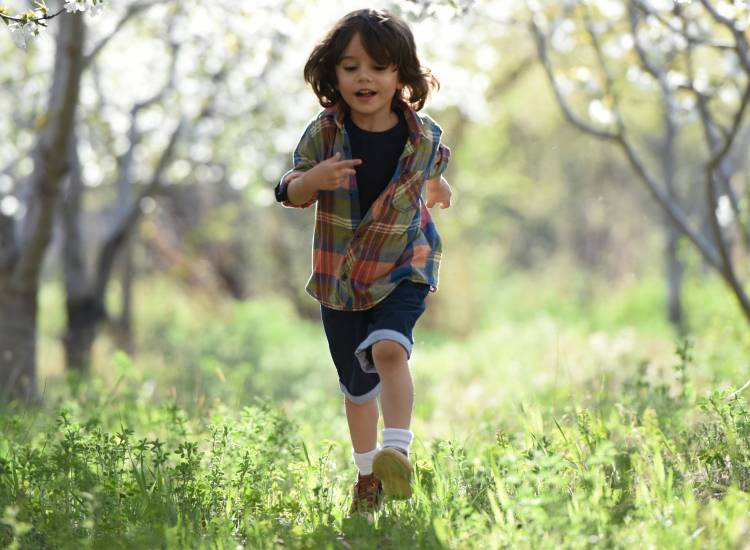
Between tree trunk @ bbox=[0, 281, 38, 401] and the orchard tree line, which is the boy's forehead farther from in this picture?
tree trunk @ bbox=[0, 281, 38, 401]

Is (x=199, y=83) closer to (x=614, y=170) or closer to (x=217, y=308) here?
(x=217, y=308)

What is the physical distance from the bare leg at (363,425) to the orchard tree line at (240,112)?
1633mm

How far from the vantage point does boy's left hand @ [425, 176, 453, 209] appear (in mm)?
3754

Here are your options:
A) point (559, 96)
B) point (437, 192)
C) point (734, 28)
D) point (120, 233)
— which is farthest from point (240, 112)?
point (437, 192)

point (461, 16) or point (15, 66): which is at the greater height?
point (15, 66)

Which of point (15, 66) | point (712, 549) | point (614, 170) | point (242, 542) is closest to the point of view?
point (712, 549)

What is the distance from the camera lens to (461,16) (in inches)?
177

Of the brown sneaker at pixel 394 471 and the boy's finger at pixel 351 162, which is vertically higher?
the boy's finger at pixel 351 162

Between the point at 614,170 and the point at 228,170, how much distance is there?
18.4 meters

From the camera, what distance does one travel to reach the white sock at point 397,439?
3.27 m

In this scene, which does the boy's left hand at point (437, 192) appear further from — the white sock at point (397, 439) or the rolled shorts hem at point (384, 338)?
the white sock at point (397, 439)

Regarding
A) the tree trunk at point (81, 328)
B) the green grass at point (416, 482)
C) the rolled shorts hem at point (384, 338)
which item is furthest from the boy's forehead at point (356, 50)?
the tree trunk at point (81, 328)

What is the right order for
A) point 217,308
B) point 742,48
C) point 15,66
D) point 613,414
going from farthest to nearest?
point 217,308 → point 15,66 → point 742,48 → point 613,414

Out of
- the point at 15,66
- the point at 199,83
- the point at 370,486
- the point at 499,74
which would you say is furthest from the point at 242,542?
the point at 499,74
